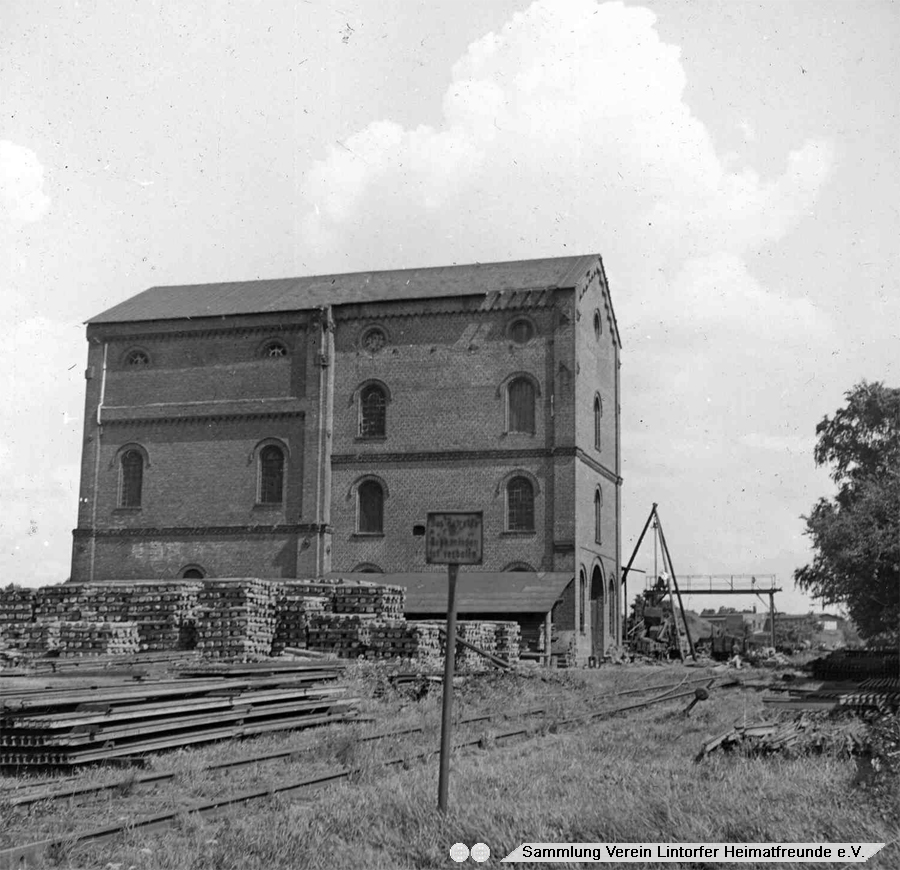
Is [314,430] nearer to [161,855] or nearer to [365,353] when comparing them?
[365,353]

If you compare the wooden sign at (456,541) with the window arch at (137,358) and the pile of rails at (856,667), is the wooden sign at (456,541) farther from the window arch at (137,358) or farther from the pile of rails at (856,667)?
the window arch at (137,358)

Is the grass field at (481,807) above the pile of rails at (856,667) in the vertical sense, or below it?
below

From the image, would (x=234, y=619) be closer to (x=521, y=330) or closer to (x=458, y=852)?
(x=521, y=330)

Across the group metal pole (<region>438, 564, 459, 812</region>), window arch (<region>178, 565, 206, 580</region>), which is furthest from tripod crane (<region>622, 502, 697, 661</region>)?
metal pole (<region>438, 564, 459, 812</region>)

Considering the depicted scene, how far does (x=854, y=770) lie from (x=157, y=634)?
19188mm

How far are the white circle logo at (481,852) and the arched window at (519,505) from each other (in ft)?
89.7

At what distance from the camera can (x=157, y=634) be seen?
25.3 m

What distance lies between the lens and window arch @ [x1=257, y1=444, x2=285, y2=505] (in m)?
35.6

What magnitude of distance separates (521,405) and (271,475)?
27.8 ft

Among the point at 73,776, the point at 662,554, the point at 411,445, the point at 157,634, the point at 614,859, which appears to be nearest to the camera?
the point at 614,859

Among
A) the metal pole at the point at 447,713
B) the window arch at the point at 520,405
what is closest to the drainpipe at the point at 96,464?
the window arch at the point at 520,405

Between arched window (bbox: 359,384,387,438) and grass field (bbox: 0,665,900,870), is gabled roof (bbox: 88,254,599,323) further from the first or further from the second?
grass field (bbox: 0,665,900,870)

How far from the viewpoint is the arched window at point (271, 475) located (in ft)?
117

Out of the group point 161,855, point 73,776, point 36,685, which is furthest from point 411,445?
point 161,855
